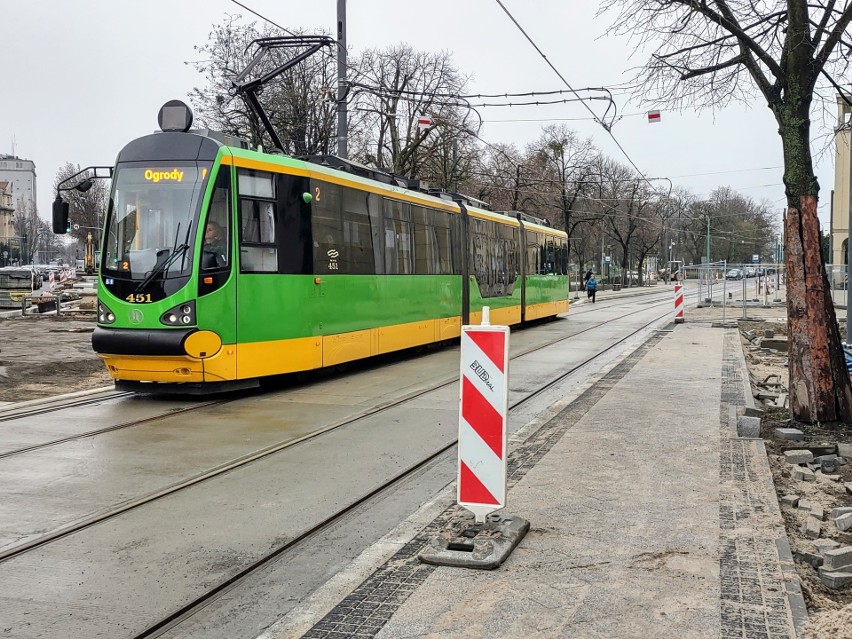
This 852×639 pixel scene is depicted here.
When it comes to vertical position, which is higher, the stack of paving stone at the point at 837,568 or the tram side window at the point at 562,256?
the tram side window at the point at 562,256

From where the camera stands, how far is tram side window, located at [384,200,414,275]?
15609mm

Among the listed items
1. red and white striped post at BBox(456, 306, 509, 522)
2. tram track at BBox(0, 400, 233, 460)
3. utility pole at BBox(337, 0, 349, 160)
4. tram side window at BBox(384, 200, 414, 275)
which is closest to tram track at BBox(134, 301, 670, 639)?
red and white striped post at BBox(456, 306, 509, 522)

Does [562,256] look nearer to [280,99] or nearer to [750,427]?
[280,99]

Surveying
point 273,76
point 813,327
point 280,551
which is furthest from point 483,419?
point 273,76

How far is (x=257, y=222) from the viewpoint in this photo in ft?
38.0

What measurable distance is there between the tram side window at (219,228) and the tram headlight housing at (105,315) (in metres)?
1.43

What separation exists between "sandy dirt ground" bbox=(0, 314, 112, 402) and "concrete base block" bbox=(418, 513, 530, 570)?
8.89 m

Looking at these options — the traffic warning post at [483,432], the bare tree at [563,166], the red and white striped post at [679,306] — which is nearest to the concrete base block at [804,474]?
the traffic warning post at [483,432]

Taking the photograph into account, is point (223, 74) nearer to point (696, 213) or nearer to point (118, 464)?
point (118, 464)

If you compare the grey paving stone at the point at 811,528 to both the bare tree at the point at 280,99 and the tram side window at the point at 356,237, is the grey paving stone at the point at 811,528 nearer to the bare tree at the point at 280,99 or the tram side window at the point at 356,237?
the tram side window at the point at 356,237

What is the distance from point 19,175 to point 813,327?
17763 centimetres

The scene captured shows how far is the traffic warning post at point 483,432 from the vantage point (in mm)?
5258

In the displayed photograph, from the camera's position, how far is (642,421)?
9.61 metres

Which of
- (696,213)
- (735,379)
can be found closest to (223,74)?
(735,379)
